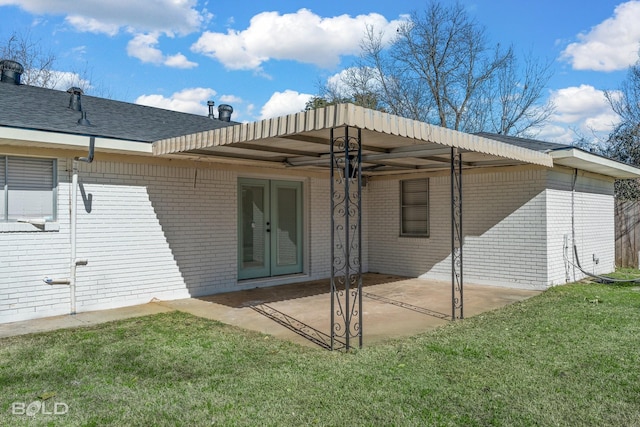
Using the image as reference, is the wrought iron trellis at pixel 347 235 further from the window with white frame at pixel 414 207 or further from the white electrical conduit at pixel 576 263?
the white electrical conduit at pixel 576 263

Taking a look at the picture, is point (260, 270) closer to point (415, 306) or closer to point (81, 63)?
point (415, 306)

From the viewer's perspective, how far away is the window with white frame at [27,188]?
6234mm

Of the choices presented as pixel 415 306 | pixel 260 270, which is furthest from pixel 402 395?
pixel 260 270

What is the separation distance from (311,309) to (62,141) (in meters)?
4.14

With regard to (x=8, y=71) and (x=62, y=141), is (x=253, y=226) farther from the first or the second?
(x=8, y=71)

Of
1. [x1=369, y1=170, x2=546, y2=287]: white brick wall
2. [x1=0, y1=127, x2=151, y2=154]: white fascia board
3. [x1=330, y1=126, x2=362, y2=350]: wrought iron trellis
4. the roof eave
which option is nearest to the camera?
the roof eave

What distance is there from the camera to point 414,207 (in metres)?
10.9

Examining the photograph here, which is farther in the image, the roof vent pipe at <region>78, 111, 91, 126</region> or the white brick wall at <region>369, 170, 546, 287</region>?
the white brick wall at <region>369, 170, 546, 287</region>

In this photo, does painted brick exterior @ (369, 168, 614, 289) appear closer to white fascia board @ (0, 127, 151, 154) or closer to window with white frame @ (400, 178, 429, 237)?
window with white frame @ (400, 178, 429, 237)

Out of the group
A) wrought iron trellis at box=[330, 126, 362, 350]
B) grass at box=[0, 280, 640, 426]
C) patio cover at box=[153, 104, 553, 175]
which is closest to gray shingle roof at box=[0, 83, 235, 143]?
patio cover at box=[153, 104, 553, 175]

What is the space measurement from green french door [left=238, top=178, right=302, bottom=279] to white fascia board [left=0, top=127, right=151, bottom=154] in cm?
249

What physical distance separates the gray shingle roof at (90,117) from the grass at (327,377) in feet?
9.12

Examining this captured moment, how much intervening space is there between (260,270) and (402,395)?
5969 mm

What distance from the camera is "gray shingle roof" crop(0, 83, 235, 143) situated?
21.3 feet
